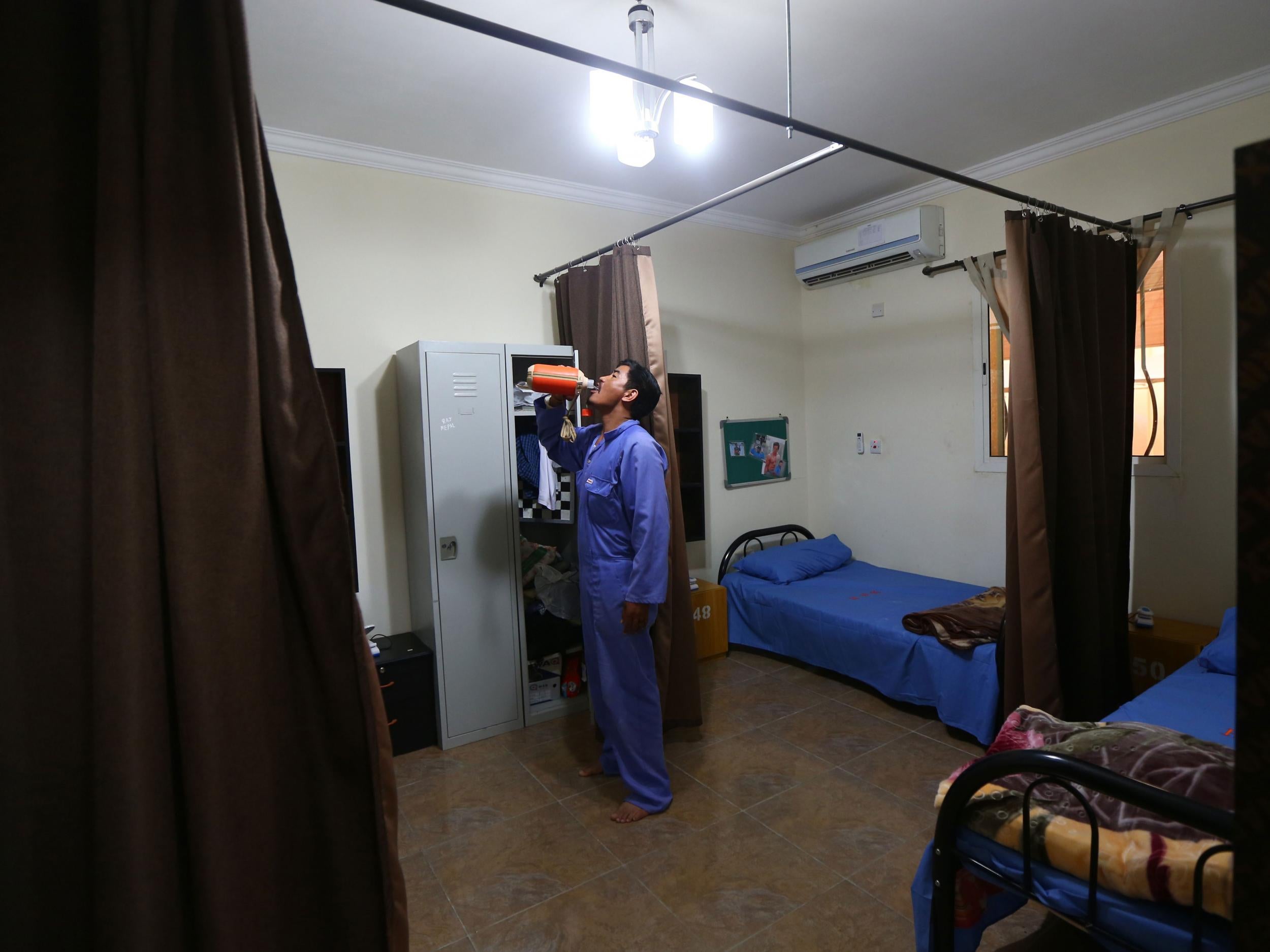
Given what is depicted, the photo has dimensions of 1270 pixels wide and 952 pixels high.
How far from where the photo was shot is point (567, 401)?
3258 mm

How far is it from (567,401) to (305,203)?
5.01 ft

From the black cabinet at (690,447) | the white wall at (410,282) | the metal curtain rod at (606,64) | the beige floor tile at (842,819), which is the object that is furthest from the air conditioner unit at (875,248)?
the beige floor tile at (842,819)

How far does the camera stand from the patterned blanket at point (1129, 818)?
1212 millimetres

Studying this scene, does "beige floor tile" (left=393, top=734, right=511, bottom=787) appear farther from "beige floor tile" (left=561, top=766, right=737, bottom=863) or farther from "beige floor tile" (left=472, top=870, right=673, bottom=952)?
"beige floor tile" (left=472, top=870, right=673, bottom=952)

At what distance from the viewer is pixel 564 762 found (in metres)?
3.08

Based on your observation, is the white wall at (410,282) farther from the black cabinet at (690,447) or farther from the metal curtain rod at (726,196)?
the metal curtain rod at (726,196)

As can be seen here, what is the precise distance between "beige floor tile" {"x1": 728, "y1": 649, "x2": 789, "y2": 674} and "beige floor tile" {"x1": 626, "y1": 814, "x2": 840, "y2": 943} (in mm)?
1568

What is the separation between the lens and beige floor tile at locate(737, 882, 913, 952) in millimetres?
1956

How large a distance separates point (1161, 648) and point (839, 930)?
6.97 feet

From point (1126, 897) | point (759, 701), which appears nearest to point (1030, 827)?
point (1126, 897)

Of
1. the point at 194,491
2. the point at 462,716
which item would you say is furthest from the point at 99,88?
the point at 462,716

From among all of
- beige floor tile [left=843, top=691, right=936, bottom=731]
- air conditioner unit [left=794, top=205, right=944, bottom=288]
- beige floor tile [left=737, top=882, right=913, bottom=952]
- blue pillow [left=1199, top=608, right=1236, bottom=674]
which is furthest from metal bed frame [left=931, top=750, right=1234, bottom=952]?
air conditioner unit [left=794, top=205, right=944, bottom=288]

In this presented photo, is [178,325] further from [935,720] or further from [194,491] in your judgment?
[935,720]

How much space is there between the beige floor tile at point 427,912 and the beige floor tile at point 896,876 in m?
1.25
